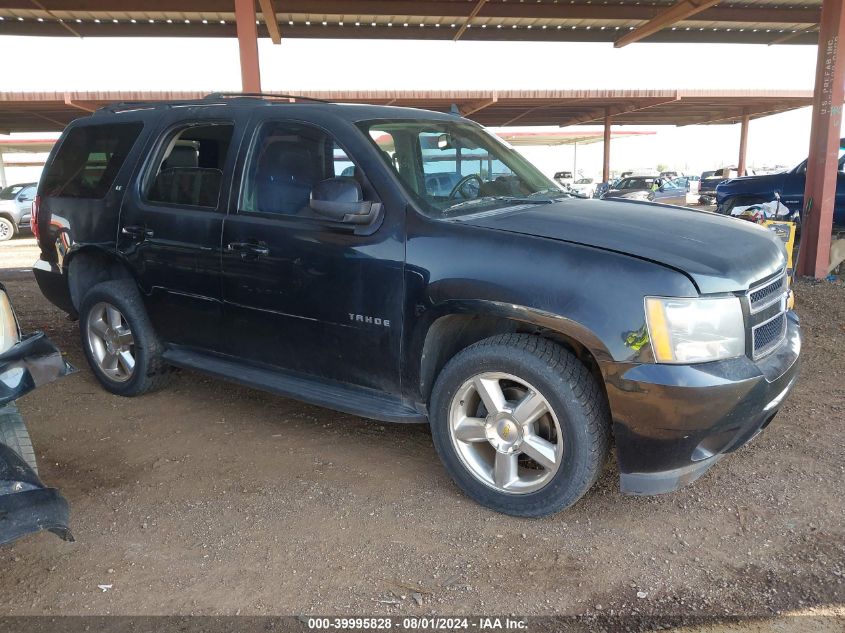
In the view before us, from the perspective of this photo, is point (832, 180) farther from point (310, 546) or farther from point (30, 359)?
point (30, 359)

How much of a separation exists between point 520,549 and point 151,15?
11.6 m

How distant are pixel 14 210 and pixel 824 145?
59.2ft

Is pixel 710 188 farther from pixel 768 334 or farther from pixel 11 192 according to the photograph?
pixel 768 334

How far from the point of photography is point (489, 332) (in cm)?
318

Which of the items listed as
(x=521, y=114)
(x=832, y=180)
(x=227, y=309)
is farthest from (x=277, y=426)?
(x=521, y=114)

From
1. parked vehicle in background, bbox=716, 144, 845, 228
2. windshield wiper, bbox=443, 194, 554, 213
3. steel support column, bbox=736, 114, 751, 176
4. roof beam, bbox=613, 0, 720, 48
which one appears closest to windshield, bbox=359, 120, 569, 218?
windshield wiper, bbox=443, 194, 554, 213

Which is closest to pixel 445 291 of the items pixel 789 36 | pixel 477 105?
pixel 789 36

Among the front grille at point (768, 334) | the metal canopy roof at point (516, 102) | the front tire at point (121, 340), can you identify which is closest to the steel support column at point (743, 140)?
the metal canopy roof at point (516, 102)

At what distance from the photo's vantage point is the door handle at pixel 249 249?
3.51m

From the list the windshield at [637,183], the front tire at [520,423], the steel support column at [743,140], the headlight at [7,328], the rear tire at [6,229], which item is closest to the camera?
the headlight at [7,328]

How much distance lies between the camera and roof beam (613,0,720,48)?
408 inches

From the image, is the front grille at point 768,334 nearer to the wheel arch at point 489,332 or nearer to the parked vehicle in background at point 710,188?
the wheel arch at point 489,332

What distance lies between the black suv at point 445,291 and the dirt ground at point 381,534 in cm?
33

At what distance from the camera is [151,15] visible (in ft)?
36.7
